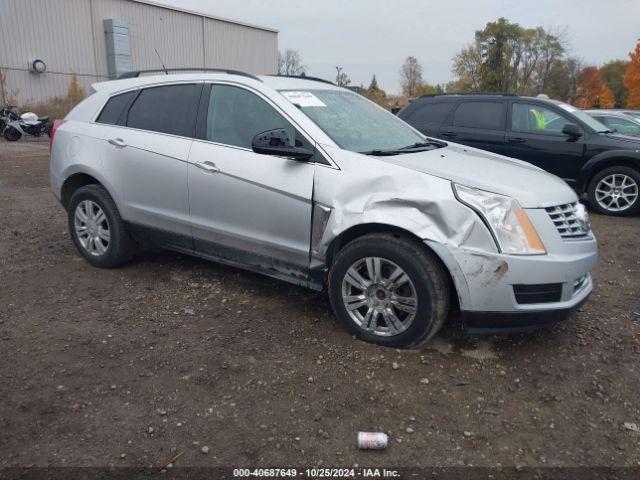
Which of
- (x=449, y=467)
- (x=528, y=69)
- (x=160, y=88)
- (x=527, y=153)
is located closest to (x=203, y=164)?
(x=160, y=88)

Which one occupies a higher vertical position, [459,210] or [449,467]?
[459,210]

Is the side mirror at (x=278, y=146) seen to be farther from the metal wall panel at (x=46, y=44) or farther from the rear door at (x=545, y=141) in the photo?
the metal wall panel at (x=46, y=44)

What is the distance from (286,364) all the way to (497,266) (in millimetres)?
1411

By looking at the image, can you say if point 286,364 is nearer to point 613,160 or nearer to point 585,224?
point 585,224

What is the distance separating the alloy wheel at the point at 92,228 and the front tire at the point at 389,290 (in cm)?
240

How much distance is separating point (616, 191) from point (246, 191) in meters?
6.21

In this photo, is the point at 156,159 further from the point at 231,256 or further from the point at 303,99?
the point at 303,99

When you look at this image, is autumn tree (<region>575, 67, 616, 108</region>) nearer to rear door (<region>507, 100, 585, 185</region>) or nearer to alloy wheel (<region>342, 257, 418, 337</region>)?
rear door (<region>507, 100, 585, 185</region>)

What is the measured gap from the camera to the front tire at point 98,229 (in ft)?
15.7

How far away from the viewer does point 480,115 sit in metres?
8.45

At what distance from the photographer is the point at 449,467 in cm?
253

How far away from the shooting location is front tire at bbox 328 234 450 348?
3303 mm

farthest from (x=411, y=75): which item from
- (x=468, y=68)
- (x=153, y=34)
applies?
(x=153, y=34)

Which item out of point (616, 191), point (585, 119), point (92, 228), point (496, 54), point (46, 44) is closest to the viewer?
point (92, 228)
